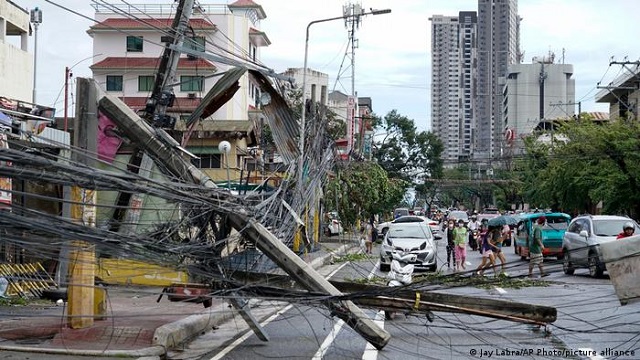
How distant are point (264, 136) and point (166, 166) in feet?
110

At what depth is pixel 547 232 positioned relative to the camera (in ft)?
105

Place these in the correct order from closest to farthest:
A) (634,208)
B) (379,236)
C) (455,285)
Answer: (455,285)
(634,208)
(379,236)

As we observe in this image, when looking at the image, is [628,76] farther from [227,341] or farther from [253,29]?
[227,341]

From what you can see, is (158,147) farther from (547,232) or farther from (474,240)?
(474,240)

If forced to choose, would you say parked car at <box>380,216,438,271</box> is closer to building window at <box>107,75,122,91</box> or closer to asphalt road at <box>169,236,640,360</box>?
asphalt road at <box>169,236,640,360</box>

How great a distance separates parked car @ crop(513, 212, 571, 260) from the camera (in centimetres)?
3139

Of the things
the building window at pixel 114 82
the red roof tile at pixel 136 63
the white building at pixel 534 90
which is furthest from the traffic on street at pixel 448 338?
the white building at pixel 534 90

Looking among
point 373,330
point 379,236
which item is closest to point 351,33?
point 379,236

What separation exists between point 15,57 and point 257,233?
24.5m

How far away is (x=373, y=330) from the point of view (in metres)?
10.2

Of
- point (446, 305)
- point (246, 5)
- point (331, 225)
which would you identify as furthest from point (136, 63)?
point (446, 305)

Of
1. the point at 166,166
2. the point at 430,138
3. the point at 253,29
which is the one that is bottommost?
the point at 166,166

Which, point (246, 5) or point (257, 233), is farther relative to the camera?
point (246, 5)

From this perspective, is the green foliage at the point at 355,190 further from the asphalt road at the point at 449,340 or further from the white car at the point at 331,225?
the asphalt road at the point at 449,340
